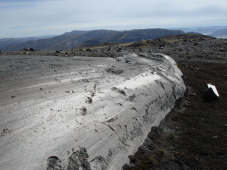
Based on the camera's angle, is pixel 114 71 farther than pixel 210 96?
No

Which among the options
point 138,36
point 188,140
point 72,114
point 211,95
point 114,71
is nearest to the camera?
point 72,114

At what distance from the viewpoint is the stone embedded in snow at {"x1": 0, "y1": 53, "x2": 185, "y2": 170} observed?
9.53 feet

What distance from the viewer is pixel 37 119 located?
11.1 feet

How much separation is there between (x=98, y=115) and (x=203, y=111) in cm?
522

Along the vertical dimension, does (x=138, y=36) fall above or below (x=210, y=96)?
above

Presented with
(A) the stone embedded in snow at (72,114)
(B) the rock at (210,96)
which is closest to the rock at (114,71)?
(A) the stone embedded in snow at (72,114)

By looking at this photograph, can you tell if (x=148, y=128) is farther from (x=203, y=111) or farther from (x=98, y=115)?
(x=203, y=111)

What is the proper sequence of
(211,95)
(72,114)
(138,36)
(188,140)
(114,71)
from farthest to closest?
1. (138,36)
2. (211,95)
3. (114,71)
4. (188,140)
5. (72,114)

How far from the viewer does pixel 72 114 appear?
3789 mm

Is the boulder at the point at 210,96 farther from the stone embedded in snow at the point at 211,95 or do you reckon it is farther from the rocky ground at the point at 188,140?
the rocky ground at the point at 188,140

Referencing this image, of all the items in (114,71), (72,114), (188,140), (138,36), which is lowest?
(188,140)

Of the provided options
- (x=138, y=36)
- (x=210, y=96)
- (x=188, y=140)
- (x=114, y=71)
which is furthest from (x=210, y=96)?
(x=138, y=36)

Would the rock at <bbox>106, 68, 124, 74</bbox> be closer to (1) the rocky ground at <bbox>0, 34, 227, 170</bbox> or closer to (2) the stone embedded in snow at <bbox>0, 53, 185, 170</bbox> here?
(2) the stone embedded in snow at <bbox>0, 53, 185, 170</bbox>

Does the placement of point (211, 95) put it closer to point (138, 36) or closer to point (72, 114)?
point (72, 114)
